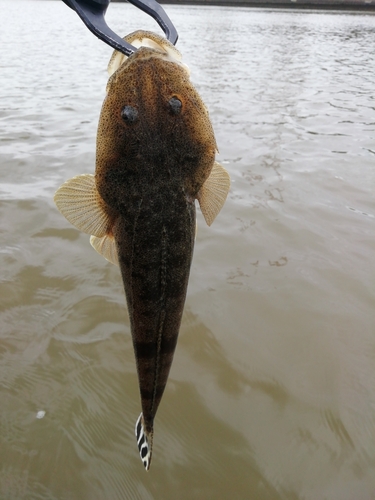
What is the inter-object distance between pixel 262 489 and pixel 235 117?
864cm

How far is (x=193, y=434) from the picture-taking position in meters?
2.91

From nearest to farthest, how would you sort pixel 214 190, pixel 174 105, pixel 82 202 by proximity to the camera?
pixel 174 105, pixel 82 202, pixel 214 190

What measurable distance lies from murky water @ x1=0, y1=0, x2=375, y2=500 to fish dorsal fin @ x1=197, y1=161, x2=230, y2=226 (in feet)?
5.81

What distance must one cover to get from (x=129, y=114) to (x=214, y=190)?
59 centimetres

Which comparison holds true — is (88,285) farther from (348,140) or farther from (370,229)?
(348,140)

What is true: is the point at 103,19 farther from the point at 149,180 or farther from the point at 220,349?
the point at 220,349

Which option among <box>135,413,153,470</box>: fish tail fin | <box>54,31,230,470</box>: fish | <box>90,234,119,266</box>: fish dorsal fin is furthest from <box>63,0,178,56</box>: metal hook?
<box>135,413,153,470</box>: fish tail fin

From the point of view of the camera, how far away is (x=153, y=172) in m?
1.69

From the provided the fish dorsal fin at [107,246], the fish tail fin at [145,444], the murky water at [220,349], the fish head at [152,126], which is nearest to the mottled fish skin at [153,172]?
the fish head at [152,126]

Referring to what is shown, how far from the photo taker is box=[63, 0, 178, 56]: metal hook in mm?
1648

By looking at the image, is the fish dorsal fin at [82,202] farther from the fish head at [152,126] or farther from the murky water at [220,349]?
the murky water at [220,349]

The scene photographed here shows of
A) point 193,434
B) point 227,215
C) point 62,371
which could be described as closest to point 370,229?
point 227,215

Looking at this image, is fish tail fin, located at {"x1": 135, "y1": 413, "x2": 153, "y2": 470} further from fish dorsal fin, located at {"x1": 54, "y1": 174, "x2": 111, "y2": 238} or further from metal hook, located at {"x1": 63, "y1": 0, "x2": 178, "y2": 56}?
metal hook, located at {"x1": 63, "y1": 0, "x2": 178, "y2": 56}

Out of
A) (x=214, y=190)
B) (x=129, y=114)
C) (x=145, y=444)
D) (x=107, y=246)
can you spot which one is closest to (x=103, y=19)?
(x=129, y=114)
